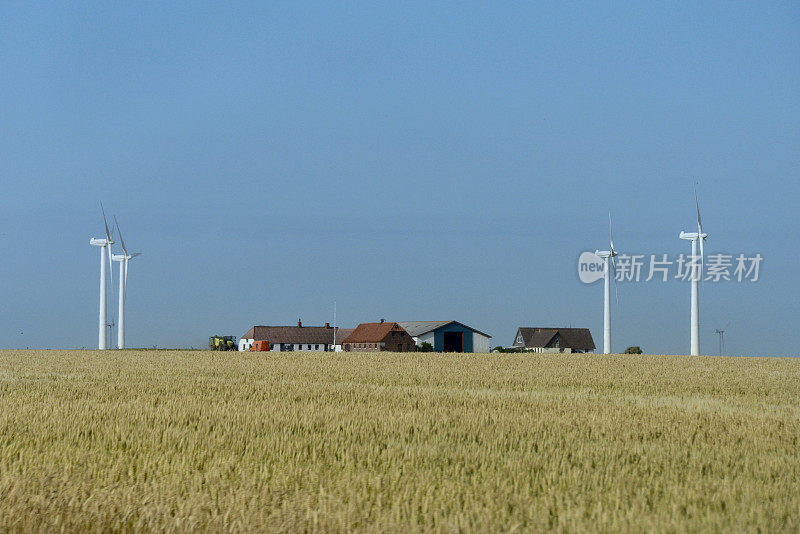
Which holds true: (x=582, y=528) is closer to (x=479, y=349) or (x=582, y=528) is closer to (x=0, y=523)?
(x=0, y=523)

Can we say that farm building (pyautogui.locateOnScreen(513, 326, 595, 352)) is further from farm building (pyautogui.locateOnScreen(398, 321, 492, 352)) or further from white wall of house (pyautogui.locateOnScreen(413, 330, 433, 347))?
white wall of house (pyautogui.locateOnScreen(413, 330, 433, 347))

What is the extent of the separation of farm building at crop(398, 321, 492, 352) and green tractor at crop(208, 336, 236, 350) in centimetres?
2802

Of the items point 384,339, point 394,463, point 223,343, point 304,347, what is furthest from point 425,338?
point 394,463

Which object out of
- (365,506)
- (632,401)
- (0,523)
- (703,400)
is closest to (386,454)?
(365,506)

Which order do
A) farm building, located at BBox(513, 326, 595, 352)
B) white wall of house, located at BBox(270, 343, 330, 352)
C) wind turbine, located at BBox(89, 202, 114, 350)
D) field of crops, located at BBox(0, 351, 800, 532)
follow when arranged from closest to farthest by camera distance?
field of crops, located at BBox(0, 351, 800, 532)
wind turbine, located at BBox(89, 202, 114, 350)
farm building, located at BBox(513, 326, 595, 352)
white wall of house, located at BBox(270, 343, 330, 352)

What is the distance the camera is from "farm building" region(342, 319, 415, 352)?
113 metres

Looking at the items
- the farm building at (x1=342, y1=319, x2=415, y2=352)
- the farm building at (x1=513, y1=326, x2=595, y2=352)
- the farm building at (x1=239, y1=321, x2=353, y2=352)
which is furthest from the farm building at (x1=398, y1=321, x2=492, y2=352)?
the farm building at (x1=239, y1=321, x2=353, y2=352)

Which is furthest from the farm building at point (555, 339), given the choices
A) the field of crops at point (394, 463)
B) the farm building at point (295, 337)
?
the field of crops at point (394, 463)

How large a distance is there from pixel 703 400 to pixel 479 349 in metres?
98.1

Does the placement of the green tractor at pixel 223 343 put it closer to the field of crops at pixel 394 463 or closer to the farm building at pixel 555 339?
the farm building at pixel 555 339

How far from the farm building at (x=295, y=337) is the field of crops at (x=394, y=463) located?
122915 mm

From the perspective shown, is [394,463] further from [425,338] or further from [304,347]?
[304,347]

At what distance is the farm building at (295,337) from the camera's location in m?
143

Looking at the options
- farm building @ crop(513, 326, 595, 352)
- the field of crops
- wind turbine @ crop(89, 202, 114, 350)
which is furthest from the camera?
farm building @ crop(513, 326, 595, 352)
